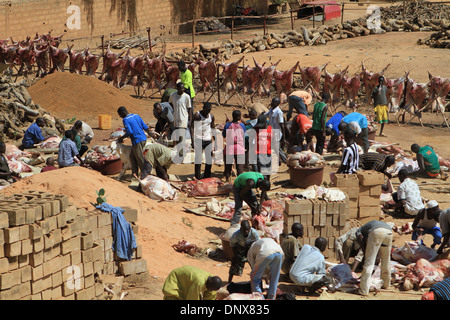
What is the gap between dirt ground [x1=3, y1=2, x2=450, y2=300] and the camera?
9.14 m

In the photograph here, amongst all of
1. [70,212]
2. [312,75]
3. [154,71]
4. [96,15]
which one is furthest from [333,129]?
[96,15]

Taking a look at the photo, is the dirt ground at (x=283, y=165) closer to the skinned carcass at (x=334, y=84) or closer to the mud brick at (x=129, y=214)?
the mud brick at (x=129, y=214)

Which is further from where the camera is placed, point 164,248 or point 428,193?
point 428,193

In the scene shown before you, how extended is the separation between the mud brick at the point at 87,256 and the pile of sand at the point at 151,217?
125 cm

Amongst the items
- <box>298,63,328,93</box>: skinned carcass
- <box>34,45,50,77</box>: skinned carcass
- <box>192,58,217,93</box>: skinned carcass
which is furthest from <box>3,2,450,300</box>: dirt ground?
<box>34,45,50,77</box>: skinned carcass

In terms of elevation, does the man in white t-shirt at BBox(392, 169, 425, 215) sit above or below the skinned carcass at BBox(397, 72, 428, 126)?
below

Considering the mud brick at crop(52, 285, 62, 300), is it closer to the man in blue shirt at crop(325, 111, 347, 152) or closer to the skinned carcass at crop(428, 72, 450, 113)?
the man in blue shirt at crop(325, 111, 347, 152)

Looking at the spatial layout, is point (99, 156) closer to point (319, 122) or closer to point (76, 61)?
point (319, 122)

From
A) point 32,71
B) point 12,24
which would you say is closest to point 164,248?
point 32,71

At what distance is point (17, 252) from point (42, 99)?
1164 cm

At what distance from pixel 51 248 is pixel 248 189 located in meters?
3.43

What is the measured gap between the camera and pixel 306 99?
1463 centimetres

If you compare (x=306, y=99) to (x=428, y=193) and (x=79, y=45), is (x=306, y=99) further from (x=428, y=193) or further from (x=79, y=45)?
(x=79, y=45)

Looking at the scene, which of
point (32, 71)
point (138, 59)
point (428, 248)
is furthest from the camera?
point (32, 71)
